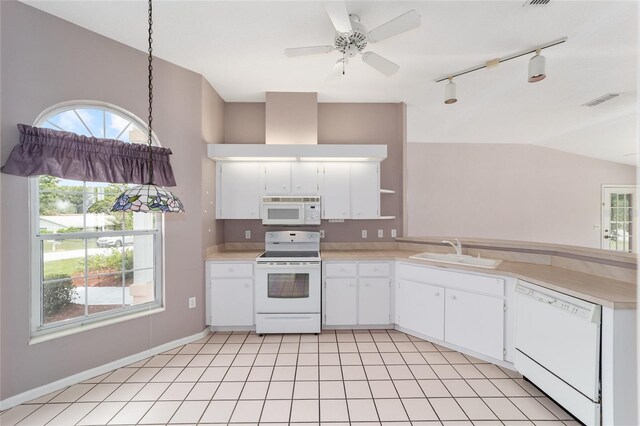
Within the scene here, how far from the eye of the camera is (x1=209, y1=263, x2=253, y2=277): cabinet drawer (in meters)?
3.16

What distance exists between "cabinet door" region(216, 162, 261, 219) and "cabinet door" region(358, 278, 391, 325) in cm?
162

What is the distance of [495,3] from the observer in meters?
2.07

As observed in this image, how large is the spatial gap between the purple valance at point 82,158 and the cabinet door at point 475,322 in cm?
314

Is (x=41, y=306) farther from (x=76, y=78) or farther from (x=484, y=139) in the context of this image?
(x=484, y=139)

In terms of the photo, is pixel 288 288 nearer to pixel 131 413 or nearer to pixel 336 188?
pixel 336 188

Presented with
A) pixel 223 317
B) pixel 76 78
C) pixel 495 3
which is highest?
pixel 495 3

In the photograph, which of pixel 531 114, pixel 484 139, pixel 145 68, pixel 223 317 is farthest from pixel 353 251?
pixel 484 139

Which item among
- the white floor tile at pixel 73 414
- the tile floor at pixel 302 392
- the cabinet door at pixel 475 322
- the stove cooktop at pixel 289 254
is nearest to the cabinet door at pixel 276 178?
the stove cooktop at pixel 289 254

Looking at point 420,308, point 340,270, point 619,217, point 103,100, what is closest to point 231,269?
point 340,270

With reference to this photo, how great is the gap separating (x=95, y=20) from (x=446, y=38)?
303 centimetres

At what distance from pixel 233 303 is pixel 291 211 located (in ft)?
4.24

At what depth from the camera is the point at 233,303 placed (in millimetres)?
3180

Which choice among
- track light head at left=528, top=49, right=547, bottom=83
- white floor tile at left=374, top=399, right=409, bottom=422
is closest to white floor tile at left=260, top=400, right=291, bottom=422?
white floor tile at left=374, top=399, right=409, bottom=422

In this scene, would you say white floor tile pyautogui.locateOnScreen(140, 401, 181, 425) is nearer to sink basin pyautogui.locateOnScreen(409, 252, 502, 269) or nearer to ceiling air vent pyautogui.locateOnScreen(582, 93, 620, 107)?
sink basin pyautogui.locateOnScreen(409, 252, 502, 269)
